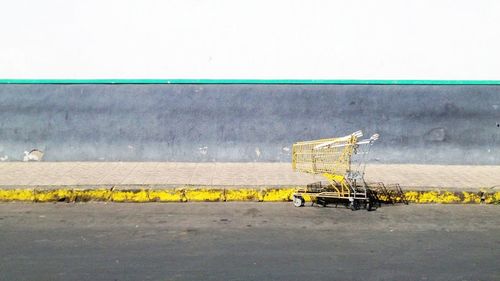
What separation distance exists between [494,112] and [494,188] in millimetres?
2221

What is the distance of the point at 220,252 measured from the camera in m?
6.57

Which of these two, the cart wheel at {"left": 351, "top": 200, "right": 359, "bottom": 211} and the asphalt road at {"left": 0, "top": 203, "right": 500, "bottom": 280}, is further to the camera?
the cart wheel at {"left": 351, "top": 200, "right": 359, "bottom": 211}

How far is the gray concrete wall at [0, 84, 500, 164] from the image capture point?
1098 cm

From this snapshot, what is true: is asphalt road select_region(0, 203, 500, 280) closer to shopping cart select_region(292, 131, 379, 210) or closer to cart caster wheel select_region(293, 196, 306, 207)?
cart caster wheel select_region(293, 196, 306, 207)

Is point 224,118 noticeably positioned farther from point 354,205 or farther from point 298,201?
point 354,205

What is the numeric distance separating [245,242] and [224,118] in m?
4.39

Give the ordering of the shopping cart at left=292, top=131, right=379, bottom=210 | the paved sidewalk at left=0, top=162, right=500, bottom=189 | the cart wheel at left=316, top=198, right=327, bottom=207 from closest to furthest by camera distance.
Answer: the shopping cart at left=292, top=131, right=379, bottom=210 < the cart wheel at left=316, top=198, right=327, bottom=207 < the paved sidewalk at left=0, top=162, right=500, bottom=189
